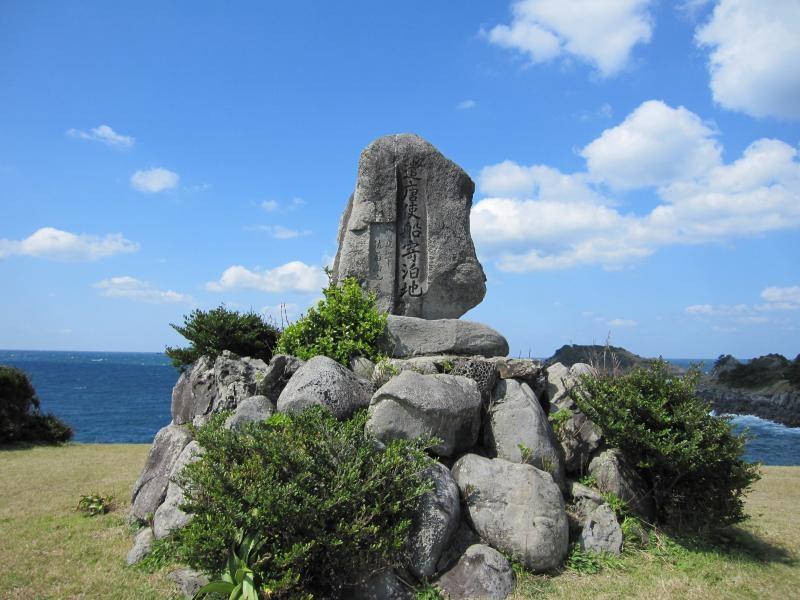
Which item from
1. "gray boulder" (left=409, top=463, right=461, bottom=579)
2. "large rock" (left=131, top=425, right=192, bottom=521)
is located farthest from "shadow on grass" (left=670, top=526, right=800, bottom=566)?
"large rock" (left=131, top=425, right=192, bottom=521)

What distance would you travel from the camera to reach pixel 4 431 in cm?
1578

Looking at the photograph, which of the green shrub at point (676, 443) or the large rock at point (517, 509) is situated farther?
the green shrub at point (676, 443)

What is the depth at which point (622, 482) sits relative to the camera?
721cm

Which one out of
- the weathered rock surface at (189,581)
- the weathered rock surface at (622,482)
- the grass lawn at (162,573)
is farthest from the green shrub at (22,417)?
the weathered rock surface at (622,482)

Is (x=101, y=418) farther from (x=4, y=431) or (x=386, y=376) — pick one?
(x=386, y=376)

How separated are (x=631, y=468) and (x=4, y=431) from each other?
1614 cm

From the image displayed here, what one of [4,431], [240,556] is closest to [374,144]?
[240,556]

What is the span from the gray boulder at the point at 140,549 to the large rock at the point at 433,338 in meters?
3.90

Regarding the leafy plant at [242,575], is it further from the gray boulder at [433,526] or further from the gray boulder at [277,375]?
the gray boulder at [277,375]

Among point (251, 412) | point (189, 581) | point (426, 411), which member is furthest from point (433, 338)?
point (189, 581)

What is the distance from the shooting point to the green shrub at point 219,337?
986 cm

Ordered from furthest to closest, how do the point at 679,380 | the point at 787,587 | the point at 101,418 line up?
1. the point at 101,418
2. the point at 679,380
3. the point at 787,587

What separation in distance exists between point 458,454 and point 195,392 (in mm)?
4218

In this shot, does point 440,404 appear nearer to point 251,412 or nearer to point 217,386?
point 251,412
